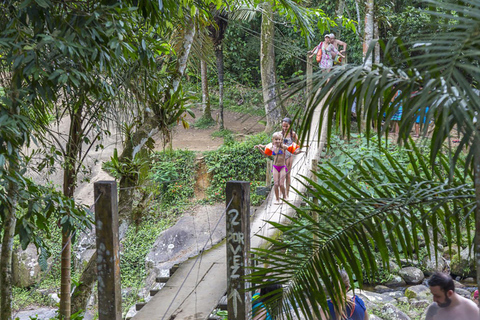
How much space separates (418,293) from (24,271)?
22.8 feet

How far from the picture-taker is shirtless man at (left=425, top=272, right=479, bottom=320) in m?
2.60

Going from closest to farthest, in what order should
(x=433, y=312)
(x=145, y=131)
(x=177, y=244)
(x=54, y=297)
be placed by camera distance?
(x=433, y=312)
(x=145, y=131)
(x=54, y=297)
(x=177, y=244)

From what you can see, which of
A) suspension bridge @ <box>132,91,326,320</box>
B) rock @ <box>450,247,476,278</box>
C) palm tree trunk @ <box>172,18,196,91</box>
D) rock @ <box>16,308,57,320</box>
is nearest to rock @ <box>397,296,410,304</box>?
rock @ <box>450,247,476,278</box>

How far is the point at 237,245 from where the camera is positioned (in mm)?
2863

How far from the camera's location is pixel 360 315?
9.27 ft

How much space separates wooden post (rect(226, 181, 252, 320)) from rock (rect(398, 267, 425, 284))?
508cm

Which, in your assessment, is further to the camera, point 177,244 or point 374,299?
point 177,244

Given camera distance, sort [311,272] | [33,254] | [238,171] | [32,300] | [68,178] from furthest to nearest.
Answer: [238,171] < [33,254] < [32,300] < [68,178] < [311,272]

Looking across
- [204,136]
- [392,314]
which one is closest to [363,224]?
[392,314]

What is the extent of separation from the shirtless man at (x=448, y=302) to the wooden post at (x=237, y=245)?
3.45ft

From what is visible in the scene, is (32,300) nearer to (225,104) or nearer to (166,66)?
(166,66)

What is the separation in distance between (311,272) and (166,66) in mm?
3356

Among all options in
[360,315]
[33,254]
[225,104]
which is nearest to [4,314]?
[360,315]

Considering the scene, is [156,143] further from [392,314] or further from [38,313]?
[392,314]
